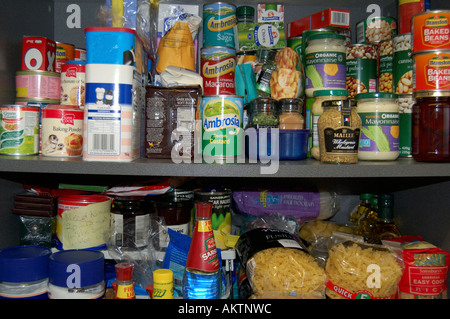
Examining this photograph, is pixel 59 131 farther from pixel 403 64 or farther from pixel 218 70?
pixel 403 64

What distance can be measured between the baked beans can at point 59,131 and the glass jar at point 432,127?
40.4 inches

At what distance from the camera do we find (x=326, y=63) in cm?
122

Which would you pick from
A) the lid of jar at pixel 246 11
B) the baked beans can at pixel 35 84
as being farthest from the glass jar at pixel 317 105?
the baked beans can at pixel 35 84

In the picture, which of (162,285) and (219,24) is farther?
(219,24)

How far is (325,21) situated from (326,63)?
244 millimetres

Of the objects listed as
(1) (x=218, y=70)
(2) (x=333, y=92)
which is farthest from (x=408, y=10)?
(1) (x=218, y=70)

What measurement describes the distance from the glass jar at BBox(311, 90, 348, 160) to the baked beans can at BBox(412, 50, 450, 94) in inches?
9.1

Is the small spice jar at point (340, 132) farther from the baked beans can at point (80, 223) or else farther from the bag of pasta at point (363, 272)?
the baked beans can at point (80, 223)

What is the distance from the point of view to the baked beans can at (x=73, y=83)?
121 cm

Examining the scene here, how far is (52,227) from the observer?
1.27 metres

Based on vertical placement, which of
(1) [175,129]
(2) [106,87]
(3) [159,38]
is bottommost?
(1) [175,129]

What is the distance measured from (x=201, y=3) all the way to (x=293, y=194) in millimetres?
859

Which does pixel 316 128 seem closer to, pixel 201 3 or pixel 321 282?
pixel 321 282
